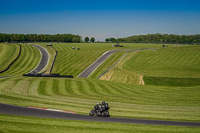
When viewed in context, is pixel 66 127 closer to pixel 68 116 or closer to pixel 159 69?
pixel 68 116

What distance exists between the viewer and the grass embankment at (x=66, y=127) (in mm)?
19047

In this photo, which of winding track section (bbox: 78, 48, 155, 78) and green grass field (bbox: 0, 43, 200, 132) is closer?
green grass field (bbox: 0, 43, 200, 132)

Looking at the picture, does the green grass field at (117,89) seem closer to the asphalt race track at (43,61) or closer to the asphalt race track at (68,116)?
the asphalt race track at (68,116)

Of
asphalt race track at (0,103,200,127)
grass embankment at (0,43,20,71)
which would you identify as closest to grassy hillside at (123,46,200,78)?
asphalt race track at (0,103,200,127)

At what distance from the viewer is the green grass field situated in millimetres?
26266

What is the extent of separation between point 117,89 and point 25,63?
59.0 m

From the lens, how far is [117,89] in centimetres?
4975

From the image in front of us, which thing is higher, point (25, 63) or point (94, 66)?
point (25, 63)

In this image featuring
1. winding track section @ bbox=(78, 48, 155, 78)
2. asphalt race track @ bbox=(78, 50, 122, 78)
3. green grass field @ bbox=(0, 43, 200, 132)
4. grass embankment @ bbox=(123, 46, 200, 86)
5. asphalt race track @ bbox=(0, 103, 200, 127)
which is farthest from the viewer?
asphalt race track @ bbox=(78, 50, 122, 78)

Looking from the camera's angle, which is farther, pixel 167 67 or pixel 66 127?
pixel 167 67

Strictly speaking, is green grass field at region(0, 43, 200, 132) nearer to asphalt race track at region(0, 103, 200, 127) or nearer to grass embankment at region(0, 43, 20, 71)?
asphalt race track at region(0, 103, 200, 127)

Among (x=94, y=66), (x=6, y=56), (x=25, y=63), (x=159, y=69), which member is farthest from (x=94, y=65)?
(x=6, y=56)

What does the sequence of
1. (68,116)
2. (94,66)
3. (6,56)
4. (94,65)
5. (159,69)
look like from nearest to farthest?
(68,116), (159,69), (94,66), (94,65), (6,56)

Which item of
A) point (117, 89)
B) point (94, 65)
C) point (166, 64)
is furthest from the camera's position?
point (94, 65)
